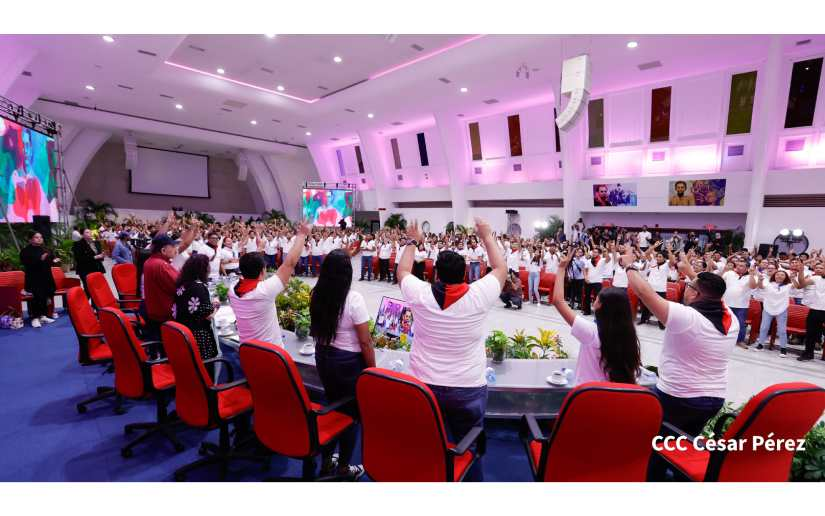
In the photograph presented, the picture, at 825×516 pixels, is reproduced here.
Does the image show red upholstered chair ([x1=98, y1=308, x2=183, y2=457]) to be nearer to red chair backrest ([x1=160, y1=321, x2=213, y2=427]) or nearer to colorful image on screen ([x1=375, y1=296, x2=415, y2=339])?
red chair backrest ([x1=160, y1=321, x2=213, y2=427])

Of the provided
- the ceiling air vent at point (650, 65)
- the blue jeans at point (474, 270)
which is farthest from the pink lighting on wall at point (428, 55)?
the blue jeans at point (474, 270)

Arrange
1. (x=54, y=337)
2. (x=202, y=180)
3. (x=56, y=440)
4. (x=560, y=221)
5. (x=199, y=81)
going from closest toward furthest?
(x=56, y=440) < (x=54, y=337) < (x=199, y=81) < (x=560, y=221) < (x=202, y=180)

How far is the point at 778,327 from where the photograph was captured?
564cm

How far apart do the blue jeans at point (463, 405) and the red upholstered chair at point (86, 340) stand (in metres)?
3.07

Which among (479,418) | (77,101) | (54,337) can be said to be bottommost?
(54,337)

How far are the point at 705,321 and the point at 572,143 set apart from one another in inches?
549

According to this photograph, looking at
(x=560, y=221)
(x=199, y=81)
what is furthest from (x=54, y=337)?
(x=560, y=221)

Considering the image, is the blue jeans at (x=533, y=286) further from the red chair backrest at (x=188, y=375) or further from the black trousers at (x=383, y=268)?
the red chair backrest at (x=188, y=375)

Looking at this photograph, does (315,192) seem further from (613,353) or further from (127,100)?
(613,353)

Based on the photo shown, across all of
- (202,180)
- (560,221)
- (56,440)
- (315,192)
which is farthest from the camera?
(202,180)

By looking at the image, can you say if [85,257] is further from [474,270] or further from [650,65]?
[650,65]

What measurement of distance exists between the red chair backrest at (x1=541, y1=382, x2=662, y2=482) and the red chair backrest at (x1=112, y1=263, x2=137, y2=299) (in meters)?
5.74

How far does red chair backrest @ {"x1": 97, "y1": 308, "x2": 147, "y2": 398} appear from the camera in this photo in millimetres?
2756

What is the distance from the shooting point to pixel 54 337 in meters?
5.52
